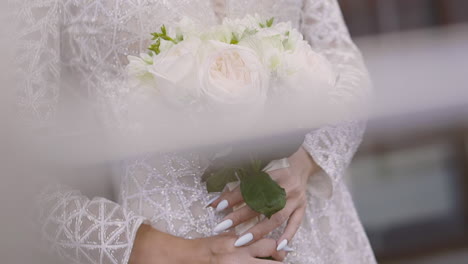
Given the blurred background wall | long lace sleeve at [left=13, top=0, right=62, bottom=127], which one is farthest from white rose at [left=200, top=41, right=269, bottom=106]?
the blurred background wall

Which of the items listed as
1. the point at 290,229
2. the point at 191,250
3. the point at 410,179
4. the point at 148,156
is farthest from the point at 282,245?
the point at 410,179

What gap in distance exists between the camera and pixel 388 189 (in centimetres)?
313

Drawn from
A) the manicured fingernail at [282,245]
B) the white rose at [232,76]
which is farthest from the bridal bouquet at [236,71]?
the manicured fingernail at [282,245]

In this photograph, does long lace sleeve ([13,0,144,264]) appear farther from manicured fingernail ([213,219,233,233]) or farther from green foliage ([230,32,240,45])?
green foliage ([230,32,240,45])

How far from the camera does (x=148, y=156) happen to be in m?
0.80

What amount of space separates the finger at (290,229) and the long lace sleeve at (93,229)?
0.73 feet

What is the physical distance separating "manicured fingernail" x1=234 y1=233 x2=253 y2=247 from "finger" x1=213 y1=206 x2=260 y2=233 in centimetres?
4

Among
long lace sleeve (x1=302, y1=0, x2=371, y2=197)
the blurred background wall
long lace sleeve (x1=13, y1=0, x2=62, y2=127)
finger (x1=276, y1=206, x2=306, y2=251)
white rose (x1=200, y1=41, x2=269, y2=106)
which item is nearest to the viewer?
white rose (x1=200, y1=41, x2=269, y2=106)

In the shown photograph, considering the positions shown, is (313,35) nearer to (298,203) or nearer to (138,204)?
(298,203)

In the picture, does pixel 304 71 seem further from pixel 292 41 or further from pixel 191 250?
pixel 191 250

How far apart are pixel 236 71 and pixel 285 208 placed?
322 millimetres

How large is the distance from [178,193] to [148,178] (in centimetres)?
6

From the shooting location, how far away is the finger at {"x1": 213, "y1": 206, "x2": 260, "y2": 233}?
0.85 m

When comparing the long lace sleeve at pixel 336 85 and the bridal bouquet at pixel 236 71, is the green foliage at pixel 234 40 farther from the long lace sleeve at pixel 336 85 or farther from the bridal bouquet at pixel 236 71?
the long lace sleeve at pixel 336 85
